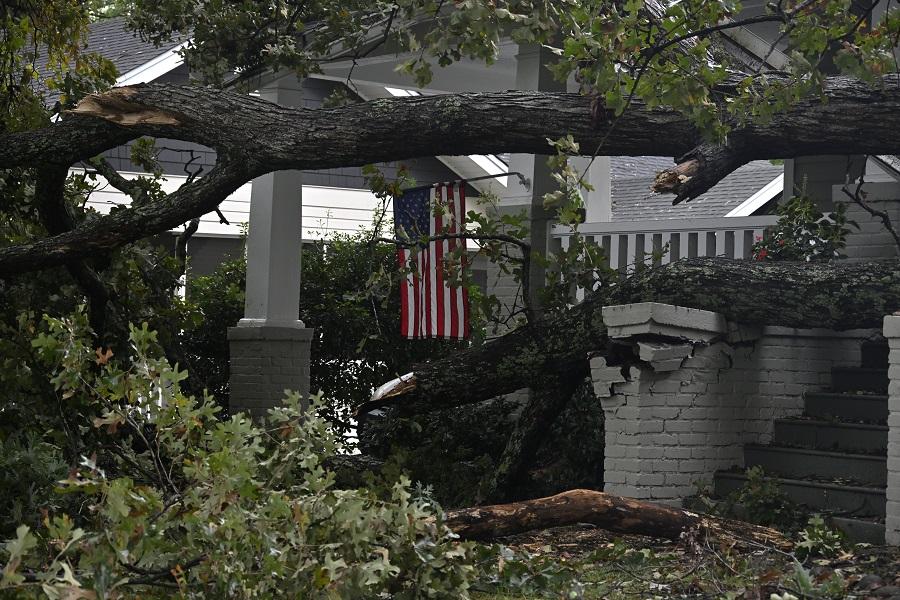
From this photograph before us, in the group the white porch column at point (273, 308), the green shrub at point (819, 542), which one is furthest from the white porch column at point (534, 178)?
the green shrub at point (819, 542)

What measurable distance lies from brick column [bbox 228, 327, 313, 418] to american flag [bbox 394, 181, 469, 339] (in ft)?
6.99

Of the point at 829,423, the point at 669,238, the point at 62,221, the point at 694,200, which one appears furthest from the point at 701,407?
the point at 694,200

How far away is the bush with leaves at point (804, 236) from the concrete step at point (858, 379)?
32.3 inches

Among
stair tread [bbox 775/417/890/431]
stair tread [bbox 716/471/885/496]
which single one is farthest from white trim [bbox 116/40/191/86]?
stair tread [bbox 716/471/885/496]

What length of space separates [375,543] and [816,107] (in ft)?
14.2

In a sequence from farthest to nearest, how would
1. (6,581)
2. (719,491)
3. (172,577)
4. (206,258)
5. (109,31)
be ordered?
(109,31)
(206,258)
(719,491)
(172,577)
(6,581)

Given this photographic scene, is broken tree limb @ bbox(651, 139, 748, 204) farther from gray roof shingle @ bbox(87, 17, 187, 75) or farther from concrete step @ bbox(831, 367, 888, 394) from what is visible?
gray roof shingle @ bbox(87, 17, 187, 75)

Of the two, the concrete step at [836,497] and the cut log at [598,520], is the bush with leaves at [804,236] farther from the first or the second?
the cut log at [598,520]

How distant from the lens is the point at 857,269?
25.9 feet

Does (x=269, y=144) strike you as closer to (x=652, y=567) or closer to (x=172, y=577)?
(x=652, y=567)

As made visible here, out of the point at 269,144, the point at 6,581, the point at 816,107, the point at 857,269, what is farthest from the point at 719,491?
the point at 6,581

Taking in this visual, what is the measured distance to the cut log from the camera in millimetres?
6258

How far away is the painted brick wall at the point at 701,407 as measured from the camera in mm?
7727

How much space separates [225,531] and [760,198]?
1542 centimetres
